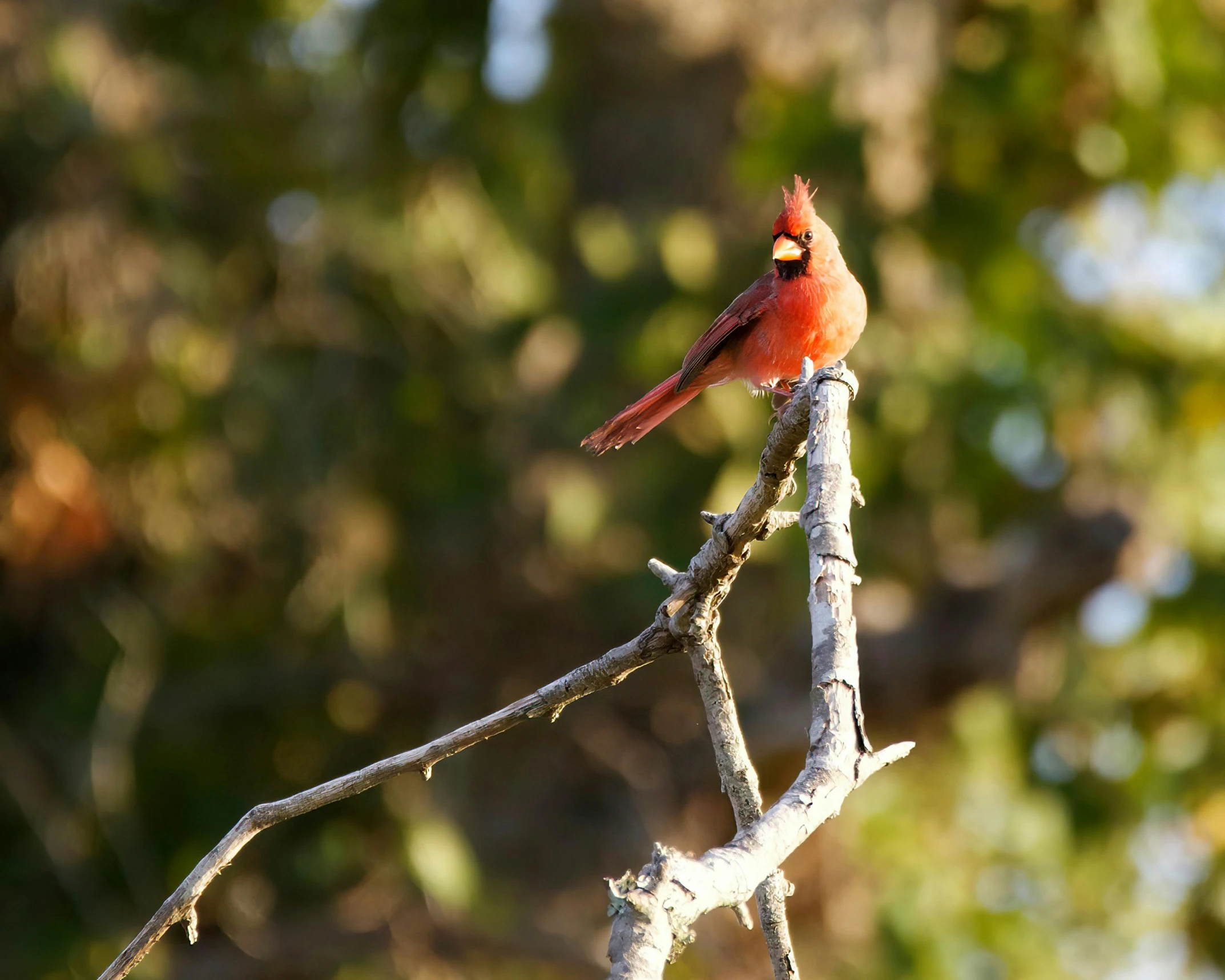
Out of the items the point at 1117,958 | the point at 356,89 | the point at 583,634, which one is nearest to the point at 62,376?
the point at 356,89

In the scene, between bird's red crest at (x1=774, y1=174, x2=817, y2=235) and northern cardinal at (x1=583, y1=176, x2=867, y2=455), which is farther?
bird's red crest at (x1=774, y1=174, x2=817, y2=235)

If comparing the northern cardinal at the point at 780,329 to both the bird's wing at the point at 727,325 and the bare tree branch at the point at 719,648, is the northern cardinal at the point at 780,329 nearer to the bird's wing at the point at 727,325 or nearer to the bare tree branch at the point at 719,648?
the bird's wing at the point at 727,325

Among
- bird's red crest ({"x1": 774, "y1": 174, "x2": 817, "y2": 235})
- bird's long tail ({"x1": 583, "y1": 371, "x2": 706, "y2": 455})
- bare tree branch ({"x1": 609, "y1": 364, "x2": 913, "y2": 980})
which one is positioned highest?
bird's red crest ({"x1": 774, "y1": 174, "x2": 817, "y2": 235})

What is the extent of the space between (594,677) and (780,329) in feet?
4.92

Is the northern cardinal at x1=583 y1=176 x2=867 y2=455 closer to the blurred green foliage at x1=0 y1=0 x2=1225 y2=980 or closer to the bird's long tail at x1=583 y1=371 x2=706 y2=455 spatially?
the bird's long tail at x1=583 y1=371 x2=706 y2=455

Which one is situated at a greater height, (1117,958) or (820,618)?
(1117,958)

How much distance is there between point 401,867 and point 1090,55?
5.40 meters

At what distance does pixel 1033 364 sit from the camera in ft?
22.8

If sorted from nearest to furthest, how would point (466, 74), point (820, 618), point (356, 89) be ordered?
point (820, 618)
point (466, 74)
point (356, 89)

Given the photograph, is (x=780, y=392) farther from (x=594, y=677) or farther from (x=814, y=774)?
(x=814, y=774)

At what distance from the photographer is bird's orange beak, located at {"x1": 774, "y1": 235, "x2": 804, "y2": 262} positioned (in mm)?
3258

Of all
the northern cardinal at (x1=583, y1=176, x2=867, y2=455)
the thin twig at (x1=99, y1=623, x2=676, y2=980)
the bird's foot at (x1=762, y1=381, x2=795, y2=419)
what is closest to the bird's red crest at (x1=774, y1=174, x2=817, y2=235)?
the northern cardinal at (x1=583, y1=176, x2=867, y2=455)

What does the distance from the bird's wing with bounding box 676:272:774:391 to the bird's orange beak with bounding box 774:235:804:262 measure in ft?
0.19

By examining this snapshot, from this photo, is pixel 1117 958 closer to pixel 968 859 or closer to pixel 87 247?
pixel 968 859
